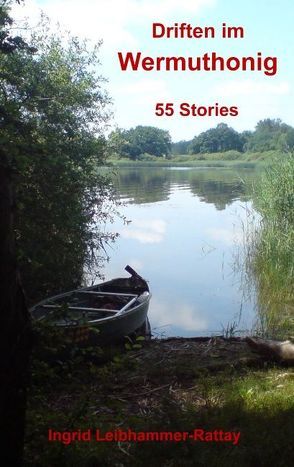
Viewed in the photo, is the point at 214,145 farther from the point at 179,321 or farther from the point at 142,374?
the point at 142,374

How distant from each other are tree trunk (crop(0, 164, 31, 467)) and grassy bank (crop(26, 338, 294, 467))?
48 cm

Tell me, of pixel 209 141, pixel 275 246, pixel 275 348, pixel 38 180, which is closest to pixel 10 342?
pixel 275 348

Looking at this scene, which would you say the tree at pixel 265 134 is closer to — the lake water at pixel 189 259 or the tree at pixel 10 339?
the lake water at pixel 189 259

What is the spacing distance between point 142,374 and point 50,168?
3.42m

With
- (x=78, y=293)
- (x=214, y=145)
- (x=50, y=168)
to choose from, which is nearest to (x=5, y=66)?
(x=50, y=168)

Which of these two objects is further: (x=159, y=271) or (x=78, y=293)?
(x=159, y=271)

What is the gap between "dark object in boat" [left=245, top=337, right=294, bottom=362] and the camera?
507cm

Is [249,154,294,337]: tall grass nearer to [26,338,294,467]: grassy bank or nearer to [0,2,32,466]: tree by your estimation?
[26,338,294,467]: grassy bank

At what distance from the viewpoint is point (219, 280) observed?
12945 millimetres

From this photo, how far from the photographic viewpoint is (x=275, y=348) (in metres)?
5.21

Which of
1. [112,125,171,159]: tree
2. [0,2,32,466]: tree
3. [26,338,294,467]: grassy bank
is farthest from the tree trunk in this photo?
[112,125,171,159]: tree

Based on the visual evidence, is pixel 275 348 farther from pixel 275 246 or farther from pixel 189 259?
pixel 189 259

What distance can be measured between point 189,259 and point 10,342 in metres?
13.6

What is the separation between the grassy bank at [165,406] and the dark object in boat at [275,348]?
4.4 inches
